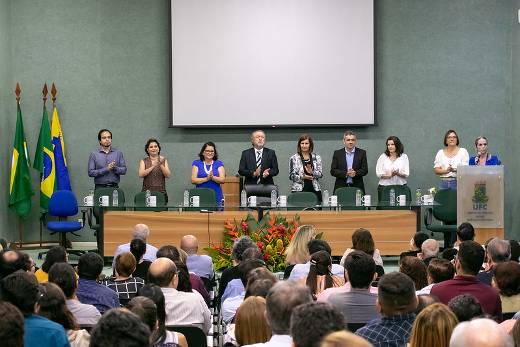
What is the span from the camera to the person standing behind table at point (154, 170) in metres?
12.4

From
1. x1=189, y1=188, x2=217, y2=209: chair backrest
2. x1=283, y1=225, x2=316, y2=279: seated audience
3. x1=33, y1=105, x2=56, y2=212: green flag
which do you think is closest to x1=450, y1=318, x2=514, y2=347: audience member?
x1=283, y1=225, x2=316, y2=279: seated audience

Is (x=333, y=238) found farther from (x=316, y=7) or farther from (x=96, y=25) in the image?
(x=96, y=25)

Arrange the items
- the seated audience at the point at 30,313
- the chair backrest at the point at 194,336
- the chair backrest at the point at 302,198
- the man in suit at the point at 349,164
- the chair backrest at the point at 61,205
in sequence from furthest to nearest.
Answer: the man in suit at the point at 349,164
the chair backrest at the point at 61,205
the chair backrest at the point at 302,198
the chair backrest at the point at 194,336
the seated audience at the point at 30,313

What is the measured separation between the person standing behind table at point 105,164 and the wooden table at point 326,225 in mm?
1697

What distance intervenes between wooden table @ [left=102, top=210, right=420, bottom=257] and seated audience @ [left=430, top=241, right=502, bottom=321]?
5416mm

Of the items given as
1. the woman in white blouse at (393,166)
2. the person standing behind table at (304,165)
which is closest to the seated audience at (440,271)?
the person standing behind table at (304,165)

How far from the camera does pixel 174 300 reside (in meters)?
5.25

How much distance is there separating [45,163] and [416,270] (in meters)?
8.67

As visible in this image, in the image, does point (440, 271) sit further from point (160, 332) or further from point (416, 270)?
point (160, 332)

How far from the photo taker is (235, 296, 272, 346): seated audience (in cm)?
424

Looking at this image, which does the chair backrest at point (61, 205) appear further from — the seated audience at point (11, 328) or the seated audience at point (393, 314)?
the seated audience at point (11, 328)

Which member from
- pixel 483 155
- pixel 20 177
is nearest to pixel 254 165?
pixel 483 155

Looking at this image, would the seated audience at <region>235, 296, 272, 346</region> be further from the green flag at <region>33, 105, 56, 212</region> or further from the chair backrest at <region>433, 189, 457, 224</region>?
the green flag at <region>33, 105, 56, 212</region>

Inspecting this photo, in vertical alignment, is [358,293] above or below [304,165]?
below
